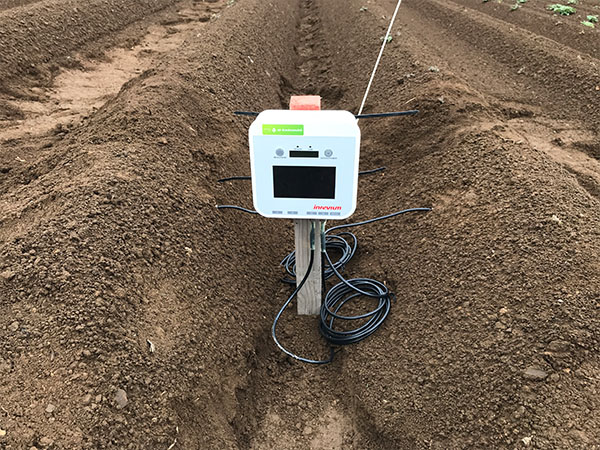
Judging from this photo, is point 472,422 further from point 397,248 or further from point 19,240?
point 19,240

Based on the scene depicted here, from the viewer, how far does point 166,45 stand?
29.9 feet

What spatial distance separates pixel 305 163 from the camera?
2.28 meters

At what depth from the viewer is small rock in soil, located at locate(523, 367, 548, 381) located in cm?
213

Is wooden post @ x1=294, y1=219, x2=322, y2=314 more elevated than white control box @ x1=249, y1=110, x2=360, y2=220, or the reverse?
white control box @ x1=249, y1=110, x2=360, y2=220

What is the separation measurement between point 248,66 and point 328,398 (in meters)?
4.61

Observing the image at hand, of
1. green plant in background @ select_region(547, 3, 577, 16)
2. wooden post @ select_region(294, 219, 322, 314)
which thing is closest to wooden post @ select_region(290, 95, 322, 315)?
wooden post @ select_region(294, 219, 322, 314)

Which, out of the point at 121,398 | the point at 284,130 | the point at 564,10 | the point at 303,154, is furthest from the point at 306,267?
the point at 564,10

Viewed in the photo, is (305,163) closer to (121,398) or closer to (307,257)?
(307,257)

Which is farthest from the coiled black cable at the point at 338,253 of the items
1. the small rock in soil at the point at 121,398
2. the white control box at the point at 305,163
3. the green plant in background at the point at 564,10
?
the green plant in background at the point at 564,10

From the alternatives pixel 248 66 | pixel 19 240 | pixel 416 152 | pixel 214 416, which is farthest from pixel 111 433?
pixel 248 66

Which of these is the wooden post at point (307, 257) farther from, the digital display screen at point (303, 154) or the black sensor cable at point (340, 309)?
the digital display screen at point (303, 154)

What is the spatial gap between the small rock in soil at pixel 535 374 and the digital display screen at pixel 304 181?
1.31m

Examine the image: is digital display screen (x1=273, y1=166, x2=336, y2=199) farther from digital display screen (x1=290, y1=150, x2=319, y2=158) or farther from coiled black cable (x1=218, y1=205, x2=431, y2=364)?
coiled black cable (x1=218, y1=205, x2=431, y2=364)

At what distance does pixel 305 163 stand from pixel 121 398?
1.44 metres
